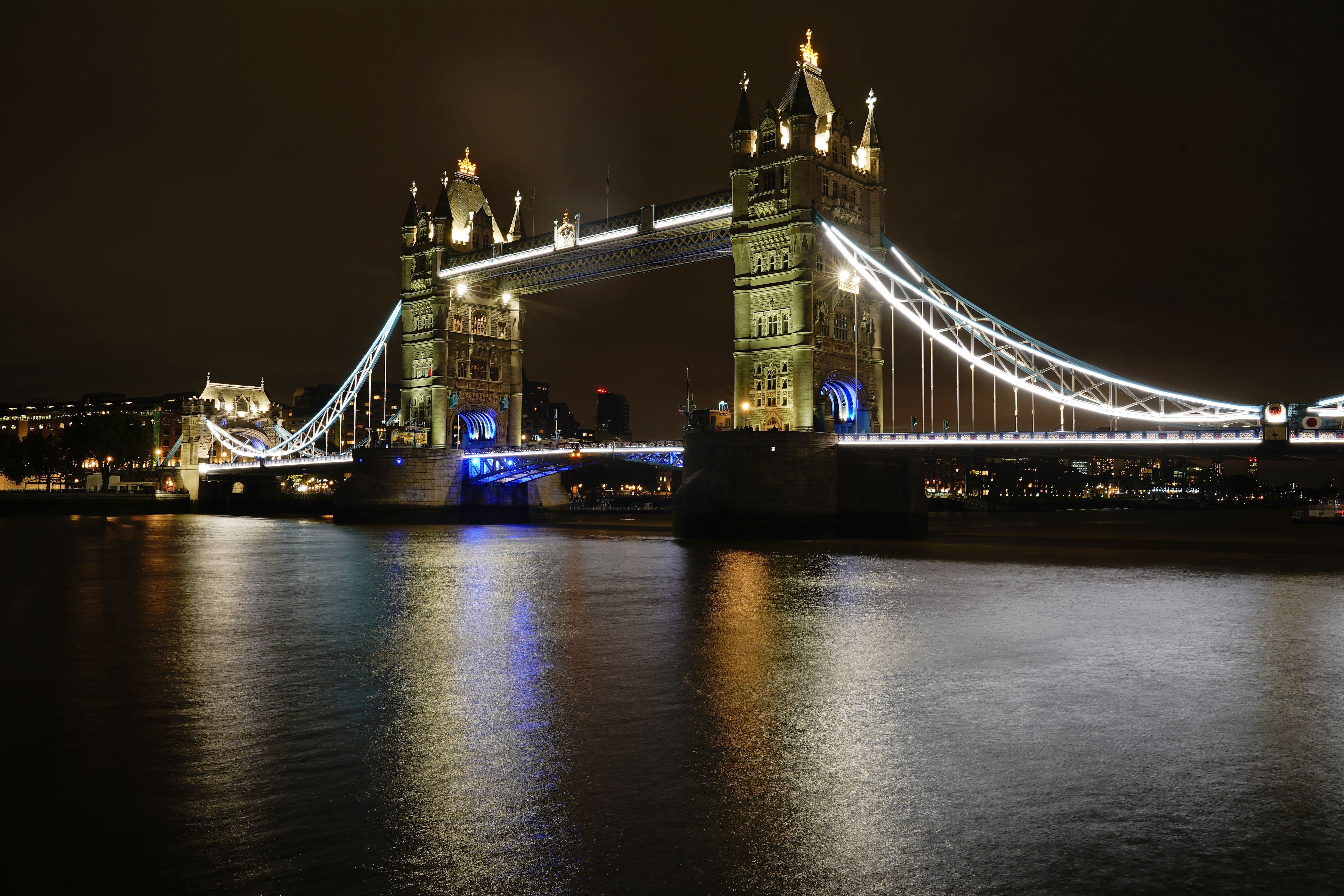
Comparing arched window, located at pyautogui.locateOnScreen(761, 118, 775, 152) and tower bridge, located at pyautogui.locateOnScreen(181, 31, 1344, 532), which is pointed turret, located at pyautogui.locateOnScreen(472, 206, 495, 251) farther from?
arched window, located at pyautogui.locateOnScreen(761, 118, 775, 152)

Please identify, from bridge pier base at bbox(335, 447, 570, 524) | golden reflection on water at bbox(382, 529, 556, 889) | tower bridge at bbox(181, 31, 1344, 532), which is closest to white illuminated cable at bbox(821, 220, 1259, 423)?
tower bridge at bbox(181, 31, 1344, 532)

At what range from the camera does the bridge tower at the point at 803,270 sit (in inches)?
1714

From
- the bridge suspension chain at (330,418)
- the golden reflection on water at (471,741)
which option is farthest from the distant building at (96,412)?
the golden reflection on water at (471,741)

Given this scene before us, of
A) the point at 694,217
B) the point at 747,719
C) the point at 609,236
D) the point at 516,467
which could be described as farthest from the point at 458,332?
the point at 747,719

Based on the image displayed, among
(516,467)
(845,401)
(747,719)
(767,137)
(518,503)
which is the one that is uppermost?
(767,137)

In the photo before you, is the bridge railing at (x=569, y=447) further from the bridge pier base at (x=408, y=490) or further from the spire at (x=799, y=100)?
the spire at (x=799, y=100)

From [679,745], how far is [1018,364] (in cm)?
3383

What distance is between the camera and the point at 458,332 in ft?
210

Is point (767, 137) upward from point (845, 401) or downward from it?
upward

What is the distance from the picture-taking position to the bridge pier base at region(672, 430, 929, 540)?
131ft

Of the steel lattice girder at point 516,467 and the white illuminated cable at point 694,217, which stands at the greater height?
the white illuminated cable at point 694,217

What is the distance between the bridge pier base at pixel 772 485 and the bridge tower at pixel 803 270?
2281 mm

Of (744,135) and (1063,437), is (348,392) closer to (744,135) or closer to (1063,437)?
(744,135)

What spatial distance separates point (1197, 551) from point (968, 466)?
114 meters
